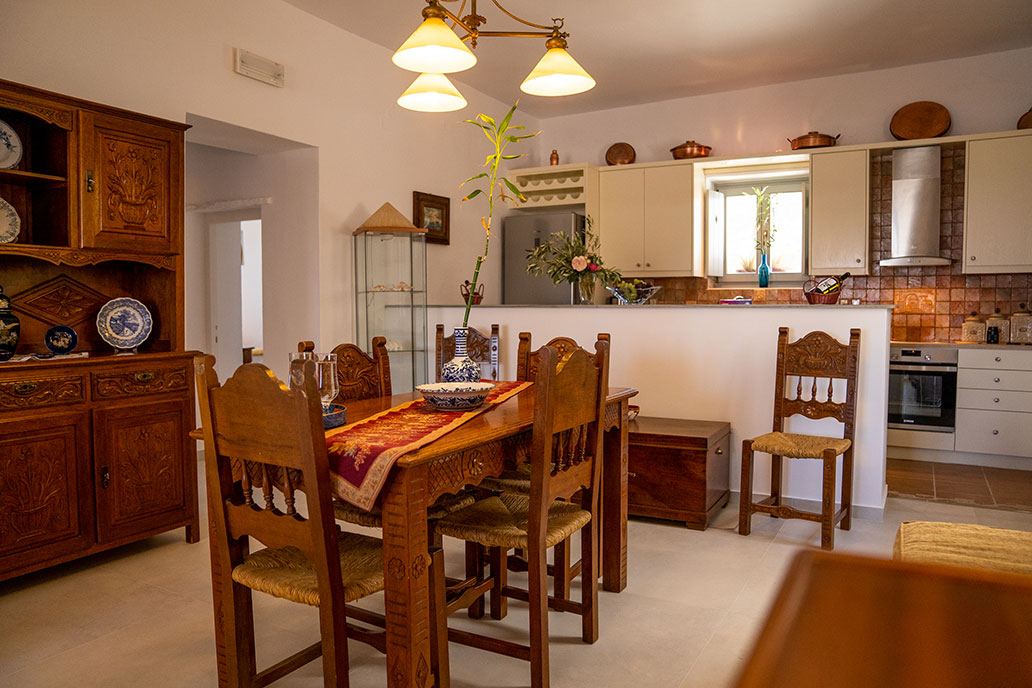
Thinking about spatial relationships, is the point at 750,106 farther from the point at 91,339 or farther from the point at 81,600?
the point at 81,600

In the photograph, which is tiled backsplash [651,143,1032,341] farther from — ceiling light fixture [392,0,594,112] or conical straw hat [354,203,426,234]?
ceiling light fixture [392,0,594,112]

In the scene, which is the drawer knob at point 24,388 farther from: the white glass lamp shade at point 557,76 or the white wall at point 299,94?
the white glass lamp shade at point 557,76

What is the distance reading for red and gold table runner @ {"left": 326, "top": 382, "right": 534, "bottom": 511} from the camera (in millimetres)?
1640

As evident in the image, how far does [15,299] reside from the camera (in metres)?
3.08

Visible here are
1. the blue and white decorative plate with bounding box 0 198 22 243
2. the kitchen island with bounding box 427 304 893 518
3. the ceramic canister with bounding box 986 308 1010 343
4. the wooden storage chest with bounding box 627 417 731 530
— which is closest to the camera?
the blue and white decorative plate with bounding box 0 198 22 243

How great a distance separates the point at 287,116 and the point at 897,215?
4.33 meters

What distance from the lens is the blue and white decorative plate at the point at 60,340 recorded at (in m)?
3.02

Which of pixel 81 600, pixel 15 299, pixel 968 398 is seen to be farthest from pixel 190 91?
pixel 968 398

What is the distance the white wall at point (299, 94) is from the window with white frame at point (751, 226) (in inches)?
81.7

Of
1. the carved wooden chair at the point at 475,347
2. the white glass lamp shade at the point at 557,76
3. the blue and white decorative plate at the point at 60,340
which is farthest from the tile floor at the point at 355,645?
the white glass lamp shade at the point at 557,76

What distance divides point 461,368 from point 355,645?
0.98 meters

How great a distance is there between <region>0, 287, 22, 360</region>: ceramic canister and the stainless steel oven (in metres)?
5.11

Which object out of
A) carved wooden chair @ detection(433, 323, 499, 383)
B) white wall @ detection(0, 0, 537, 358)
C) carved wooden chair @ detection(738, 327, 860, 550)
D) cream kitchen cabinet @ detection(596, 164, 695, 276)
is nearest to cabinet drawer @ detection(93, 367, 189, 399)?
white wall @ detection(0, 0, 537, 358)

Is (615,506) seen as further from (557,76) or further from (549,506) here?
(557,76)
